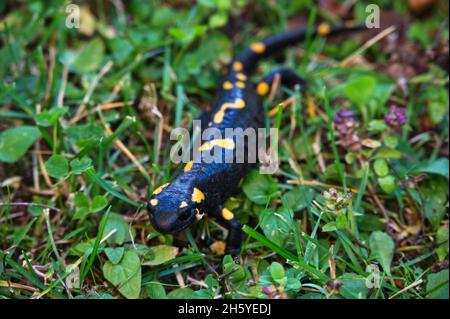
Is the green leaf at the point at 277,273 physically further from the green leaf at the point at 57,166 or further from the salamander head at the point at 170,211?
the green leaf at the point at 57,166

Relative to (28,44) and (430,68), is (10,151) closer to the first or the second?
(28,44)

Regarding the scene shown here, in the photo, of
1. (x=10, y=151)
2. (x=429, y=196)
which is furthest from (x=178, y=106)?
(x=429, y=196)

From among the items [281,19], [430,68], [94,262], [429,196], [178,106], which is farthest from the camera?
[281,19]

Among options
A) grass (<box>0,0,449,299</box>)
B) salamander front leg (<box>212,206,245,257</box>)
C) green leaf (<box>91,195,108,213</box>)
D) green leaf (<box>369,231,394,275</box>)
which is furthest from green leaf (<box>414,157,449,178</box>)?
green leaf (<box>91,195,108,213</box>)

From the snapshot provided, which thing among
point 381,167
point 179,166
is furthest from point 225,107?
point 381,167

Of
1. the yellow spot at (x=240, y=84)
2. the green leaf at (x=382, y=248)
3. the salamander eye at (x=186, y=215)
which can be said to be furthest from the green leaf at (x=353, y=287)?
the yellow spot at (x=240, y=84)

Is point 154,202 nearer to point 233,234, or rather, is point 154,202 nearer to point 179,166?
point 179,166
